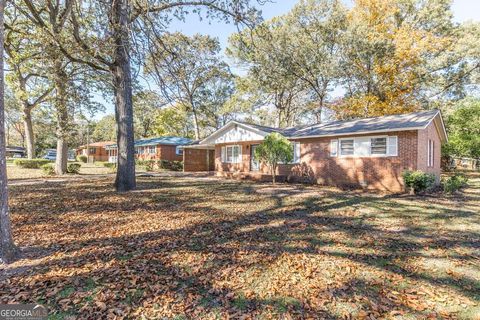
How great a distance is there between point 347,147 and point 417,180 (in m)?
3.79

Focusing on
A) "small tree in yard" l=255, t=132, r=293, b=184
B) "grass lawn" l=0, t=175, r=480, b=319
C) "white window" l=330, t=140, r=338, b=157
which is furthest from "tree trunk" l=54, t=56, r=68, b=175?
"white window" l=330, t=140, r=338, b=157

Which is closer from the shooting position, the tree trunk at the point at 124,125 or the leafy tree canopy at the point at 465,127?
the tree trunk at the point at 124,125

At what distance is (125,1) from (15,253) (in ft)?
21.1

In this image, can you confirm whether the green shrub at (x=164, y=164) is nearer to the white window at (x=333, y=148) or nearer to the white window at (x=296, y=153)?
the white window at (x=296, y=153)

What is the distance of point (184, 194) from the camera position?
34.5 feet

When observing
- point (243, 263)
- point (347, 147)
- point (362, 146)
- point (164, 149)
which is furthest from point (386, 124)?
point (164, 149)

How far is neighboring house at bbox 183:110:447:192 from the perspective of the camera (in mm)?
11836

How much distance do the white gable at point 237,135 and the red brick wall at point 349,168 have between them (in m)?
2.25

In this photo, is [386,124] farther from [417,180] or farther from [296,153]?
[296,153]

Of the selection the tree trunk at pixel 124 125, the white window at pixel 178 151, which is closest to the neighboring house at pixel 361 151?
the tree trunk at pixel 124 125

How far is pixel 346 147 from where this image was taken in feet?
45.4

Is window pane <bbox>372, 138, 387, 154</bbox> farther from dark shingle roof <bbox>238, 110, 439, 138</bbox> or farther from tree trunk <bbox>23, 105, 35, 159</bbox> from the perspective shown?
tree trunk <bbox>23, 105, 35, 159</bbox>

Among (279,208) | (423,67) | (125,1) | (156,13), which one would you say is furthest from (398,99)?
(125,1)

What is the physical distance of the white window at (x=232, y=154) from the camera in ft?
64.4
